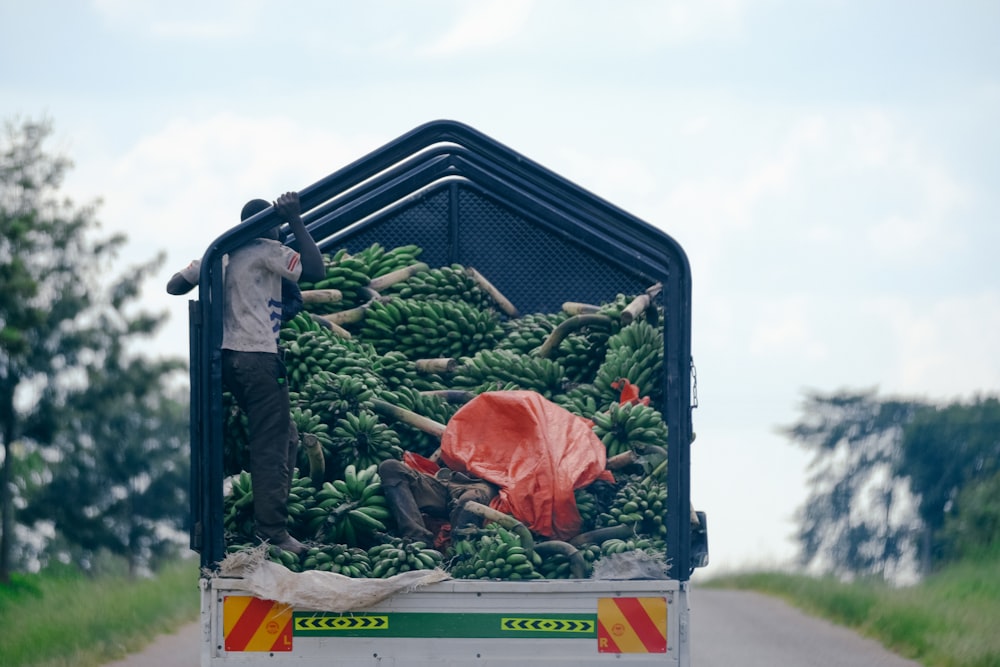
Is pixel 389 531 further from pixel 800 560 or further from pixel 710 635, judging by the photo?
pixel 800 560

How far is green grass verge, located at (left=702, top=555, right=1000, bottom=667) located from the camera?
10.4 meters

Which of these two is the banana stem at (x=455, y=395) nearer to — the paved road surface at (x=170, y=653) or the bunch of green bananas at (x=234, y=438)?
the bunch of green bananas at (x=234, y=438)

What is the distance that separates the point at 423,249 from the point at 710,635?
21.4 feet

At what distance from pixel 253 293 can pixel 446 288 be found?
1466 millimetres

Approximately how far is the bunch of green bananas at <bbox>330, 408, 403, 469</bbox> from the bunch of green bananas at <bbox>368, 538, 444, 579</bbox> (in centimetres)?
58

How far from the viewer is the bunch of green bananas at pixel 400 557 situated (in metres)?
5.42

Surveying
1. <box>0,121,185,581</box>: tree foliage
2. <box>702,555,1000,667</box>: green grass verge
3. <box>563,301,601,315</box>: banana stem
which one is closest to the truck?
<box>563,301,601,315</box>: banana stem

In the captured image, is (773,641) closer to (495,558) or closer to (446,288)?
(446,288)

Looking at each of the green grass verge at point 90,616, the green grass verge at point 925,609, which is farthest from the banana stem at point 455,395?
the green grass verge at point 925,609

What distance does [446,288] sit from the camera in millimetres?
6895

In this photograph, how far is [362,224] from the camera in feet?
23.2

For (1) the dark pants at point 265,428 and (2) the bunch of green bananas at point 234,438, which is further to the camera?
(2) the bunch of green bananas at point 234,438

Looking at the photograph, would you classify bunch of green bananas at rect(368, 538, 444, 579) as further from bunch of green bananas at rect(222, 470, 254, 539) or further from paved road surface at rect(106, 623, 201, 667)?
paved road surface at rect(106, 623, 201, 667)

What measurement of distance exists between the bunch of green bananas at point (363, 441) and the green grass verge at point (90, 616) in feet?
14.4
